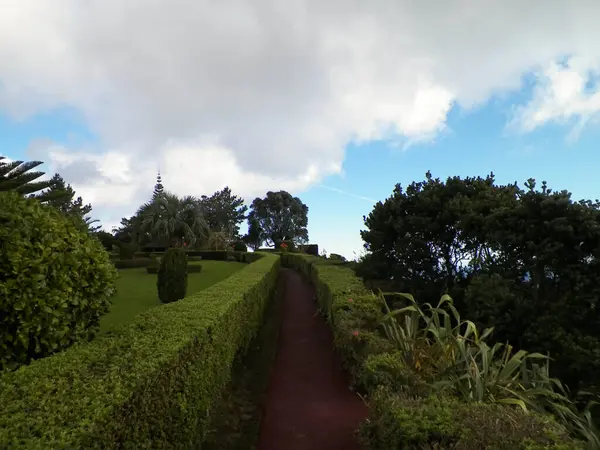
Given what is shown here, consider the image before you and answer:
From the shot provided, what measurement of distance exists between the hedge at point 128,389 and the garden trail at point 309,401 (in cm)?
78

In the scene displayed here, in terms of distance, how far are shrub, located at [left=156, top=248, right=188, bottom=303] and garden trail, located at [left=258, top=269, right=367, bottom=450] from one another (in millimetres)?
3860

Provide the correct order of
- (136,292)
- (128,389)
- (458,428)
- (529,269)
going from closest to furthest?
(458,428)
(128,389)
(529,269)
(136,292)

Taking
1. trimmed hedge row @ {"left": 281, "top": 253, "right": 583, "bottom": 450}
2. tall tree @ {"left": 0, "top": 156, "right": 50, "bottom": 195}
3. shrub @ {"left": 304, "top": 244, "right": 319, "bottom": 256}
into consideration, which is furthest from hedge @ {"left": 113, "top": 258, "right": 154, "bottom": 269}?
shrub @ {"left": 304, "top": 244, "right": 319, "bottom": 256}

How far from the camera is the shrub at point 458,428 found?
7.10ft

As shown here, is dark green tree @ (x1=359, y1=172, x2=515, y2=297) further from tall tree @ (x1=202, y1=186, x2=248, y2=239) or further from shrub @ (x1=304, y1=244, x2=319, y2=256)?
tall tree @ (x1=202, y1=186, x2=248, y2=239)

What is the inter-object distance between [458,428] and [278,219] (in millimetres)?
64241

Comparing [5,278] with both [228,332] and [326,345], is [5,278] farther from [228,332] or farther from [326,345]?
[326,345]

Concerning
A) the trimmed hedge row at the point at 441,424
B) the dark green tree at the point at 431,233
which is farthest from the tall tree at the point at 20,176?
the trimmed hedge row at the point at 441,424

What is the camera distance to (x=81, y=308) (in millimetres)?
3910

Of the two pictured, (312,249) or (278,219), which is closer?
(312,249)

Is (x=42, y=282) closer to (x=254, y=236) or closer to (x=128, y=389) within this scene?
(x=128, y=389)

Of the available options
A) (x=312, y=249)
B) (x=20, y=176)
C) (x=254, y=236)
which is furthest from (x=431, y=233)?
(x=254, y=236)

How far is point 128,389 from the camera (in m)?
2.54

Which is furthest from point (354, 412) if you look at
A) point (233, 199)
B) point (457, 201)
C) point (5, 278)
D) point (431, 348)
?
point (233, 199)
